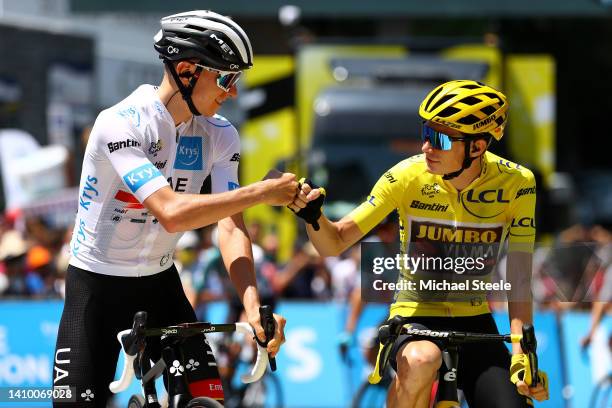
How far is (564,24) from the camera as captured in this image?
92.7 feet

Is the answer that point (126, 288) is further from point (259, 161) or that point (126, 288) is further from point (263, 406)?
point (259, 161)

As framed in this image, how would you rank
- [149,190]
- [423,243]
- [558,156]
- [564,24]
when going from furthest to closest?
[558,156] < [564,24] < [423,243] < [149,190]

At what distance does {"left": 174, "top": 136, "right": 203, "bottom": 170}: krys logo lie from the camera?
18.3ft

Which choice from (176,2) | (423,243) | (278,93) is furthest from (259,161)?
(423,243)

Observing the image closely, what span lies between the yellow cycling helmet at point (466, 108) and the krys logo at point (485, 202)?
0.27 m

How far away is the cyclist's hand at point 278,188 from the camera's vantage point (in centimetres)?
521

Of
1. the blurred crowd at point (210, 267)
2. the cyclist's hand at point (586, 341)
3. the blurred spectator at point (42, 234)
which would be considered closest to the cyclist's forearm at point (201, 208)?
the blurred crowd at point (210, 267)

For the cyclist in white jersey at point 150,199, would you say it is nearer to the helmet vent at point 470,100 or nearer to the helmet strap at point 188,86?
the helmet strap at point 188,86

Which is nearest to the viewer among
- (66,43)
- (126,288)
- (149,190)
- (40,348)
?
(149,190)

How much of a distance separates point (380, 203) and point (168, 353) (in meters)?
1.25

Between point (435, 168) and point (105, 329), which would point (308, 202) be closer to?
point (435, 168)

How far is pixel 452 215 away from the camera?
5.89 m

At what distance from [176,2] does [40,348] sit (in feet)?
12.8

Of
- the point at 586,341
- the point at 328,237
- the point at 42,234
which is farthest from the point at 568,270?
the point at 42,234
